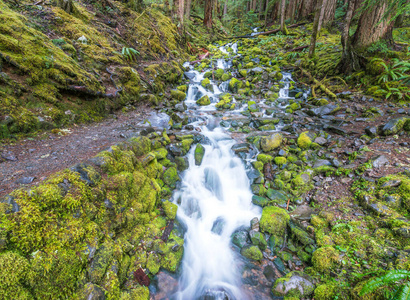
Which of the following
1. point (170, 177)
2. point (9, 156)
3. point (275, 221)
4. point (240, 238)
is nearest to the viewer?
point (9, 156)

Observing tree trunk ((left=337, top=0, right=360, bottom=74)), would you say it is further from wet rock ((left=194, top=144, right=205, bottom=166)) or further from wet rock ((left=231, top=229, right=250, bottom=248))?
wet rock ((left=231, top=229, right=250, bottom=248))

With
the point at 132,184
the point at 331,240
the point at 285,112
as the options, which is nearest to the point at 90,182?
the point at 132,184

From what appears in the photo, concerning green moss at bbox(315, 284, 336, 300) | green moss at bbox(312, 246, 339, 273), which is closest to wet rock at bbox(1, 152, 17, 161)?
green moss at bbox(315, 284, 336, 300)

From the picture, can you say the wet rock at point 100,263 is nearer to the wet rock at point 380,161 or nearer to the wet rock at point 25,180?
the wet rock at point 25,180

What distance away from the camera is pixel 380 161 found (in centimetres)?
459

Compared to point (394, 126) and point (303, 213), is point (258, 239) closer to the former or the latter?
point (303, 213)

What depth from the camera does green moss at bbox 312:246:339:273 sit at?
338 cm

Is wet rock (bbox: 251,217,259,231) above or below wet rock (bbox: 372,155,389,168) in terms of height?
below

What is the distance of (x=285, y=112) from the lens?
8.73m

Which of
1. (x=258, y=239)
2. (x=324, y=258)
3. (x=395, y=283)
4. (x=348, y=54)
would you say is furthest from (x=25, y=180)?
(x=348, y=54)

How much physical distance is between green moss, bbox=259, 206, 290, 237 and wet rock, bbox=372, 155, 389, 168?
8.39 ft

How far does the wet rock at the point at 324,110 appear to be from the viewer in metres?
7.51

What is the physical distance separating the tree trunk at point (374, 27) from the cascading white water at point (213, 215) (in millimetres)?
7062

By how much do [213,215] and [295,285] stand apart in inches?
95.1
